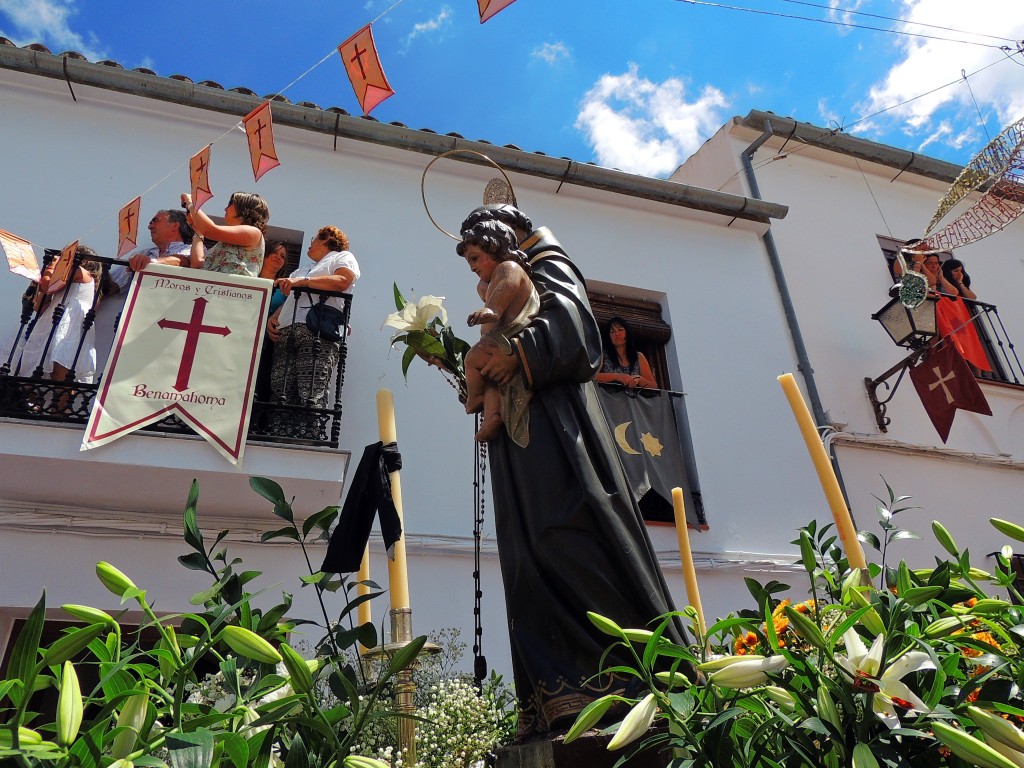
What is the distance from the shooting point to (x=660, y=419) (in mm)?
6164

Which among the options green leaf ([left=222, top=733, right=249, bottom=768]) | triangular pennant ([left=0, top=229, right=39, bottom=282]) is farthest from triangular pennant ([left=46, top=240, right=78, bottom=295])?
green leaf ([left=222, top=733, right=249, bottom=768])

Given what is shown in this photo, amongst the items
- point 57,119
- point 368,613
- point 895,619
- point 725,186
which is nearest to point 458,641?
point 368,613

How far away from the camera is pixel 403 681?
69.4 inches

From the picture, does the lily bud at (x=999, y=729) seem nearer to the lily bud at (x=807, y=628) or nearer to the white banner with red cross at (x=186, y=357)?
the lily bud at (x=807, y=628)

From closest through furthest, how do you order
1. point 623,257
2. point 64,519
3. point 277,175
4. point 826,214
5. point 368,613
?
point 368,613
point 64,519
point 277,175
point 623,257
point 826,214

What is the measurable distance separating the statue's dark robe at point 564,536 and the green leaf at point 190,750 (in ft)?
3.13

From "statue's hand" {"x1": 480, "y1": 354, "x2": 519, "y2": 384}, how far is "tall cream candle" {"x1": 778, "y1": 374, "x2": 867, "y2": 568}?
2.41 ft

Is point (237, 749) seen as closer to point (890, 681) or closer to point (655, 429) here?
point (890, 681)

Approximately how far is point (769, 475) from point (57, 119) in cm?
614

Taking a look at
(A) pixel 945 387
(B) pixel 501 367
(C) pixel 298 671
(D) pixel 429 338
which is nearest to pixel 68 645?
(C) pixel 298 671

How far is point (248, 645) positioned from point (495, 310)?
1.32m

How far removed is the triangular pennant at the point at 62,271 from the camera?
4.65 m

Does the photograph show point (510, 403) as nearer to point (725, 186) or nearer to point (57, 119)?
point (57, 119)

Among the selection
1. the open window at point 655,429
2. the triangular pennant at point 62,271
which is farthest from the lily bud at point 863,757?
the triangular pennant at point 62,271
